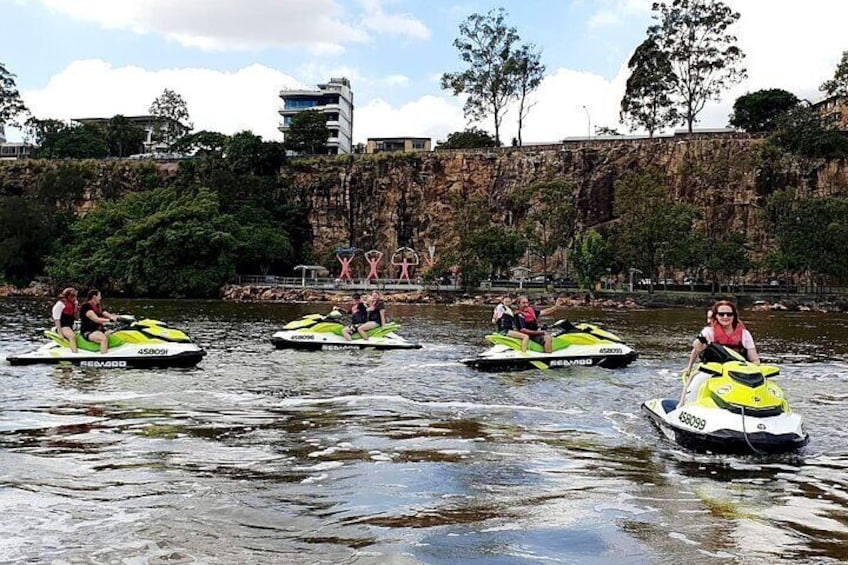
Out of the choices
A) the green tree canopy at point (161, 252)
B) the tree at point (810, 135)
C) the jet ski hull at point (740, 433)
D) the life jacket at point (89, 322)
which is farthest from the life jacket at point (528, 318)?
the tree at point (810, 135)

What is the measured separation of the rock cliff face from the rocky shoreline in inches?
657

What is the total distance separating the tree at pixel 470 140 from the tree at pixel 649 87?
16.7m

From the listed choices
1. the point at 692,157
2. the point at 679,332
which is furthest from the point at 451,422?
the point at 692,157

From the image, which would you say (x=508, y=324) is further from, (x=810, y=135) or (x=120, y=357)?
(x=810, y=135)

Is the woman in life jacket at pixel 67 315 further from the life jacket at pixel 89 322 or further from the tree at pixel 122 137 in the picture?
the tree at pixel 122 137

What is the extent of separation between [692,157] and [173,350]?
6522cm

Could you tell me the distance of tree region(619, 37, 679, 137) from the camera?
255 ft

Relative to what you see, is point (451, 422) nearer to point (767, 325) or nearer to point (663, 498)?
point (663, 498)

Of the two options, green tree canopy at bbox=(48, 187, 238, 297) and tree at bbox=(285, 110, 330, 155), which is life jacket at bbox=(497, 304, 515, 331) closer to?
green tree canopy at bbox=(48, 187, 238, 297)

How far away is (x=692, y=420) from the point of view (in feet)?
34.4

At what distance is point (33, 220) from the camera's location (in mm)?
75375

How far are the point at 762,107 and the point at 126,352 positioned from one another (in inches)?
3089

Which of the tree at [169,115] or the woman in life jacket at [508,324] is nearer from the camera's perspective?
the woman in life jacket at [508,324]

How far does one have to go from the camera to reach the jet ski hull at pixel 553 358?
19.1 m
